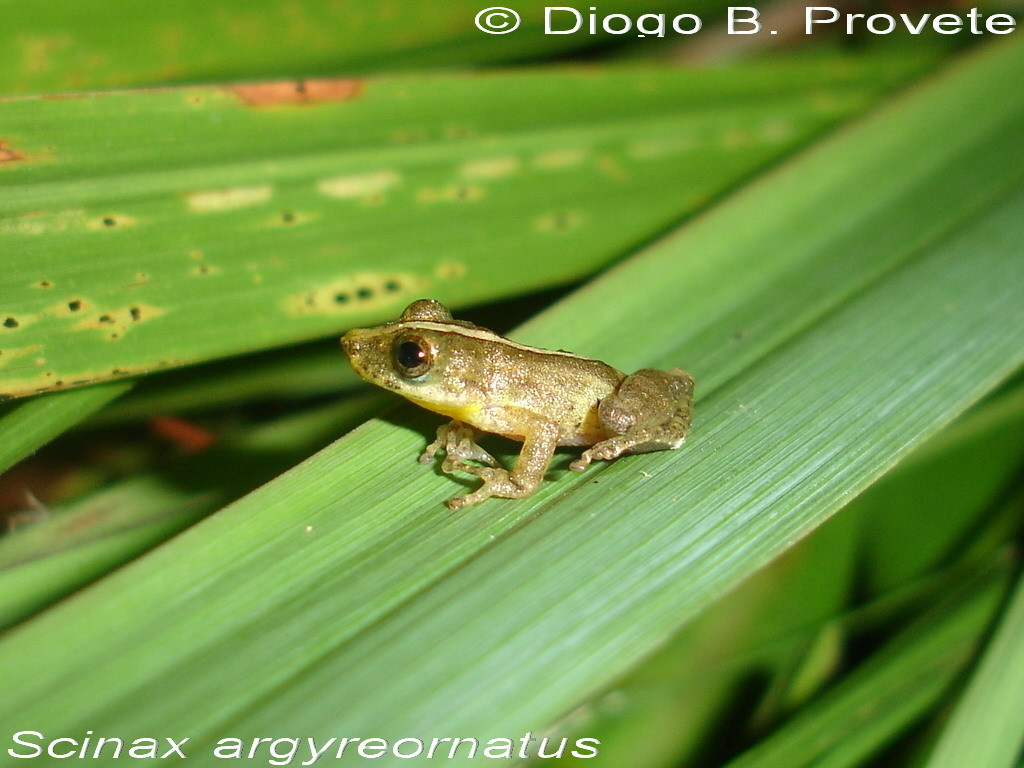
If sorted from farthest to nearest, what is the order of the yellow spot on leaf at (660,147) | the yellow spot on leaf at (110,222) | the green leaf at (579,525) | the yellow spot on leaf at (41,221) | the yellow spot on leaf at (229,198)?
the yellow spot on leaf at (660,147)
the yellow spot on leaf at (229,198)
the yellow spot on leaf at (110,222)
the yellow spot on leaf at (41,221)
the green leaf at (579,525)

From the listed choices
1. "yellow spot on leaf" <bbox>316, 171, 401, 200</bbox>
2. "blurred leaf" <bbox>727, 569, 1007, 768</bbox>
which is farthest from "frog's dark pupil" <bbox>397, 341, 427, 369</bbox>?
"blurred leaf" <bbox>727, 569, 1007, 768</bbox>

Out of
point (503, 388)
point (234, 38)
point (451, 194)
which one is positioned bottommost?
point (503, 388)

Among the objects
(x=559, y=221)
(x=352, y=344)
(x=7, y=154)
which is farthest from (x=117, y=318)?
(x=559, y=221)

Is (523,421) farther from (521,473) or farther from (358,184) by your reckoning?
(358,184)

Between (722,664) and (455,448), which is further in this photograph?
(722,664)

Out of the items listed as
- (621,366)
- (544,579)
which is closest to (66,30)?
(621,366)

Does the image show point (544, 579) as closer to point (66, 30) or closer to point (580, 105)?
point (580, 105)

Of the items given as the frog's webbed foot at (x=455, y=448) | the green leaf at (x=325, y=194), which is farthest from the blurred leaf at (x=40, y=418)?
the frog's webbed foot at (x=455, y=448)

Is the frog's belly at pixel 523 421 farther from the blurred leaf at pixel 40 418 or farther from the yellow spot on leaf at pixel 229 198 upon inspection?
the blurred leaf at pixel 40 418
